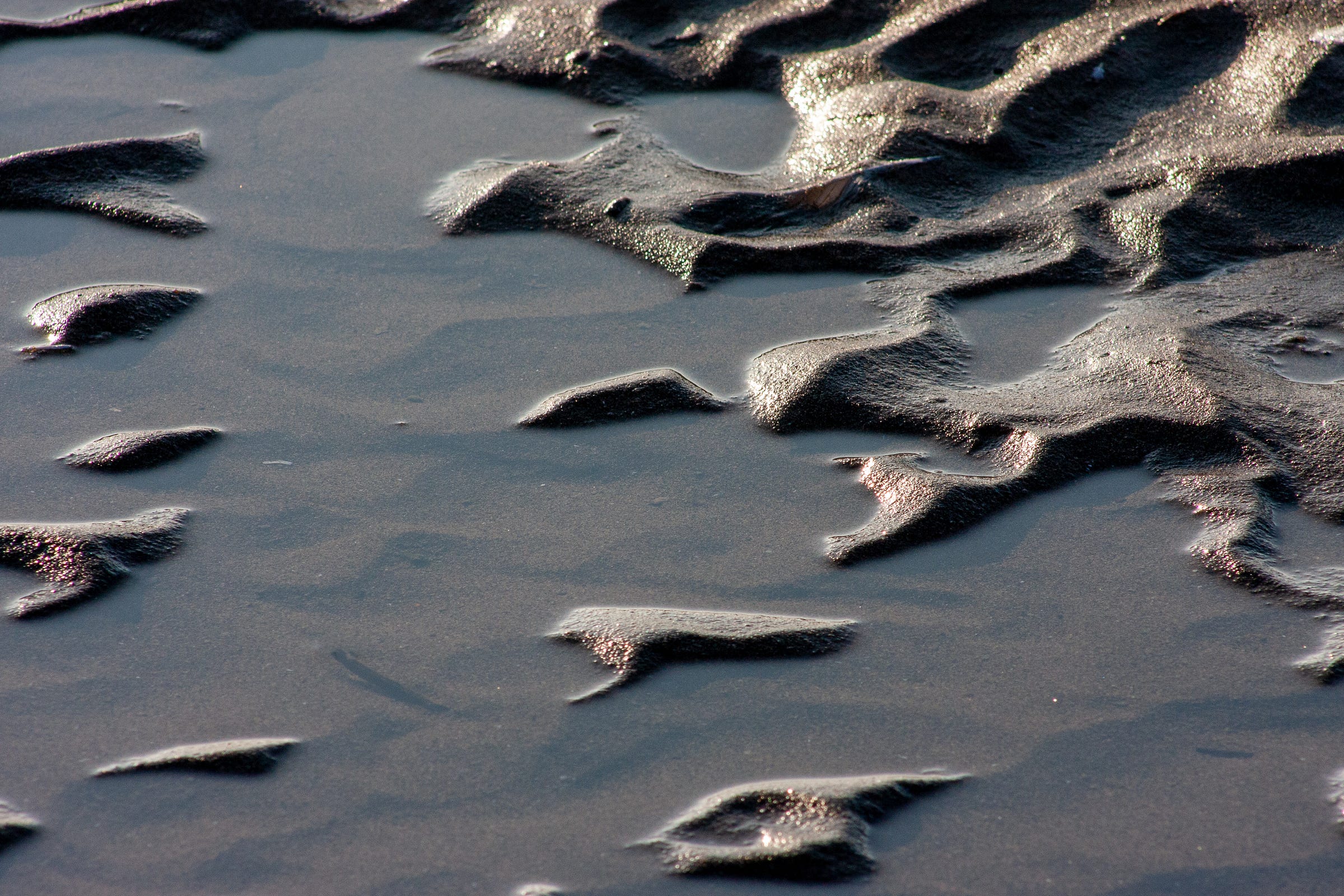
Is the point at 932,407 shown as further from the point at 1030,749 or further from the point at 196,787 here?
the point at 196,787

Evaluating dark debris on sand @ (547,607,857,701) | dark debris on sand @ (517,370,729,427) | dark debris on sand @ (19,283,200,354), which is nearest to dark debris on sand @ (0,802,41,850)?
dark debris on sand @ (547,607,857,701)

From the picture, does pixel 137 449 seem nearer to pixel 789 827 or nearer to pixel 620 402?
pixel 620 402

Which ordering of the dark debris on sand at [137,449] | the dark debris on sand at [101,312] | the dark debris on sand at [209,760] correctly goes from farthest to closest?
the dark debris on sand at [101,312] → the dark debris on sand at [137,449] → the dark debris on sand at [209,760]

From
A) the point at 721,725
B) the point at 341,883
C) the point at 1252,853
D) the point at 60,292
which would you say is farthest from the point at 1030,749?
the point at 60,292

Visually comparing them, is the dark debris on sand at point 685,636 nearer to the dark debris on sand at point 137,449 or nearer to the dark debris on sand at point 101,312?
the dark debris on sand at point 137,449

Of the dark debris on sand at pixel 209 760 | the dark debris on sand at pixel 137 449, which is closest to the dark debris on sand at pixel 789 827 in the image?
the dark debris on sand at pixel 209 760

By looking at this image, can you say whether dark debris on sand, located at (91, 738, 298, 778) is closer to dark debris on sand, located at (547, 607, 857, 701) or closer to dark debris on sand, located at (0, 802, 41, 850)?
dark debris on sand, located at (0, 802, 41, 850)

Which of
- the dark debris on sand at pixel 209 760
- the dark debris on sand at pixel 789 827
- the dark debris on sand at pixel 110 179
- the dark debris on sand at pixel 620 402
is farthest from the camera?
the dark debris on sand at pixel 110 179

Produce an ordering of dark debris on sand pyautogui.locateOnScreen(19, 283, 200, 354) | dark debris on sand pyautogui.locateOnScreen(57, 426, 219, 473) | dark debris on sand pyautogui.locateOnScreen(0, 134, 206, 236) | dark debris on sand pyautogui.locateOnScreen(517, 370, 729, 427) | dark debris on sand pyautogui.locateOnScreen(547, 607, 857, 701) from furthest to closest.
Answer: dark debris on sand pyautogui.locateOnScreen(0, 134, 206, 236) → dark debris on sand pyautogui.locateOnScreen(19, 283, 200, 354) → dark debris on sand pyautogui.locateOnScreen(517, 370, 729, 427) → dark debris on sand pyautogui.locateOnScreen(57, 426, 219, 473) → dark debris on sand pyautogui.locateOnScreen(547, 607, 857, 701)
